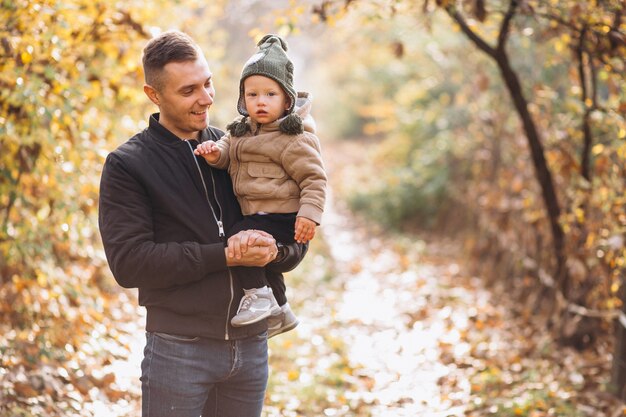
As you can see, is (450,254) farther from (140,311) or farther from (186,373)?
(186,373)

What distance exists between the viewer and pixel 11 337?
5.01m

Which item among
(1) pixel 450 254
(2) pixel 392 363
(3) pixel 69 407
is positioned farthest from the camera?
(1) pixel 450 254

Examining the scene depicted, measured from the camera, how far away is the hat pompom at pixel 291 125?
2670 millimetres

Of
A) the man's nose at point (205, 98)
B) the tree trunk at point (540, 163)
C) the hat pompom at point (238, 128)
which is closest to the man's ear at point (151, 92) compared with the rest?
the man's nose at point (205, 98)

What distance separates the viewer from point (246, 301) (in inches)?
101

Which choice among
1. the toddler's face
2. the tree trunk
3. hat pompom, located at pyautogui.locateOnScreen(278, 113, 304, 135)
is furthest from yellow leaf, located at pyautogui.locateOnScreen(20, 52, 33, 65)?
the tree trunk

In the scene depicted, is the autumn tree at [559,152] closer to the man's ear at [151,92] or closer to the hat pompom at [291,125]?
the hat pompom at [291,125]

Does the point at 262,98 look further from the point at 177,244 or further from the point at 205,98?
the point at 177,244

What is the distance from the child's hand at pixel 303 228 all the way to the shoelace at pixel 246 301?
269 mm

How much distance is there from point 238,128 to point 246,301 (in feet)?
2.23

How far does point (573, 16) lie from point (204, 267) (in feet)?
10.4

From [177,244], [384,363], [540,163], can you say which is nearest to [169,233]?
[177,244]


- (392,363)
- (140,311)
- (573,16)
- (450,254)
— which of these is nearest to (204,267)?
(573,16)

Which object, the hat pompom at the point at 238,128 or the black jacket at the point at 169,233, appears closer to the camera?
the black jacket at the point at 169,233
